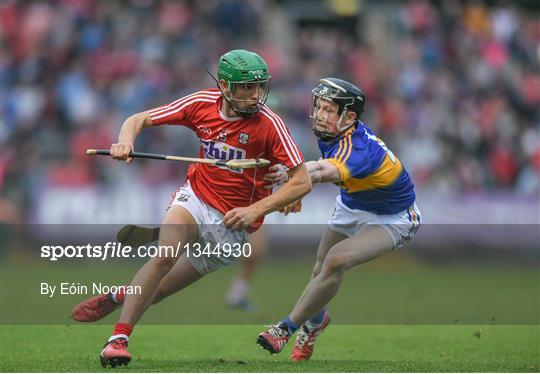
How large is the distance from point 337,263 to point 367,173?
71cm

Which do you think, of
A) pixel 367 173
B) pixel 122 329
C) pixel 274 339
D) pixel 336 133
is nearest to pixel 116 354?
pixel 122 329

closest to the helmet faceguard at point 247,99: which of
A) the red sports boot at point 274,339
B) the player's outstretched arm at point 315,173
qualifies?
the player's outstretched arm at point 315,173

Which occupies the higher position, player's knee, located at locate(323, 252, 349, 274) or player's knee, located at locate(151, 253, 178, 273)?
player's knee, located at locate(151, 253, 178, 273)

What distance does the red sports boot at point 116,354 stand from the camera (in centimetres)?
751

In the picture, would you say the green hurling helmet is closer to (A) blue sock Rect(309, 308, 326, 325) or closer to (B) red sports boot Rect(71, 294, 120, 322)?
(B) red sports boot Rect(71, 294, 120, 322)

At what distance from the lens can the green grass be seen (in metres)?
7.95

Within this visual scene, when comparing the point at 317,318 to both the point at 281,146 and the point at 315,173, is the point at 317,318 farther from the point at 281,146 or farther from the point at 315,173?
the point at 281,146

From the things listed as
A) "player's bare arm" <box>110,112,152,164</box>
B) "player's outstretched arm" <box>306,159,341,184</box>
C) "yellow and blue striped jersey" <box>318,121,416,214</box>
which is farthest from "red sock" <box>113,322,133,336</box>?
"yellow and blue striped jersey" <box>318,121,416,214</box>

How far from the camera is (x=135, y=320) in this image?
770 centimetres

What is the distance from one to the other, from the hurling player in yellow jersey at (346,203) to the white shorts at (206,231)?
18.7 inches

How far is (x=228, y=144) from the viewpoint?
8.05m

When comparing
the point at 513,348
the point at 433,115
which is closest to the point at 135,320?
Answer: the point at 513,348

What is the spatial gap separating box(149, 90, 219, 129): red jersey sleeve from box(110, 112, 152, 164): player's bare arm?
74 millimetres

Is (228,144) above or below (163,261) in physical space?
above
